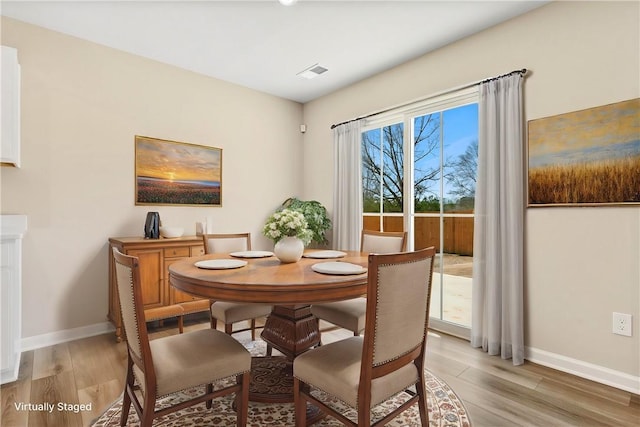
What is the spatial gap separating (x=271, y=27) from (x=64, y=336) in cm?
338

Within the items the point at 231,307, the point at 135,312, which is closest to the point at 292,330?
the point at 231,307

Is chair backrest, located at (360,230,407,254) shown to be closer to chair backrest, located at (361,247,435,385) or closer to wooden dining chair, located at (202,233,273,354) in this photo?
wooden dining chair, located at (202,233,273,354)

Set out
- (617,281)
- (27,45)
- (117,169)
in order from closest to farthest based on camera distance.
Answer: (617,281) → (27,45) → (117,169)

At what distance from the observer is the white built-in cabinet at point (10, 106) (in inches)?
101

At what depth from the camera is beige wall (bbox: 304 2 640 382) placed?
223cm

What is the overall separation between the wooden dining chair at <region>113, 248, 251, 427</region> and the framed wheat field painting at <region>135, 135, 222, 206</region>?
2174 millimetres

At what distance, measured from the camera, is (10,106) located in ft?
8.51

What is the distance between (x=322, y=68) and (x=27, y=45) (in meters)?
2.71

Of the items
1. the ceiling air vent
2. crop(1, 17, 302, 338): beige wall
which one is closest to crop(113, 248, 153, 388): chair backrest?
crop(1, 17, 302, 338): beige wall

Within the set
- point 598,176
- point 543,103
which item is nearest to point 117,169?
point 543,103

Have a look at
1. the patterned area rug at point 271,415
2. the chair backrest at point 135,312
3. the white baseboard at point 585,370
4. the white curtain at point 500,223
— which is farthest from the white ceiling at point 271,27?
the patterned area rug at point 271,415

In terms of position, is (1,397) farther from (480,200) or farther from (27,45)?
(480,200)

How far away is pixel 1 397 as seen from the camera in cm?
209

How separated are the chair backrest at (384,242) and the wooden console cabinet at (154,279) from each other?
1786 millimetres
